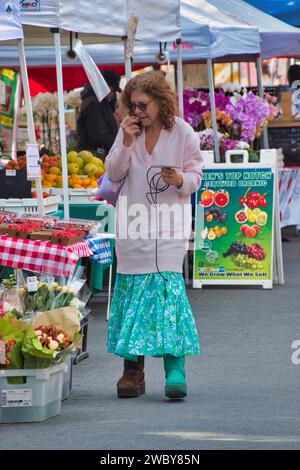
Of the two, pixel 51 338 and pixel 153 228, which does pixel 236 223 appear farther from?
pixel 51 338

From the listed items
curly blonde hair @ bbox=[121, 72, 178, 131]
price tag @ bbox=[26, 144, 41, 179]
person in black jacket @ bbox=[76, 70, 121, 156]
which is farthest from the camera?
person in black jacket @ bbox=[76, 70, 121, 156]

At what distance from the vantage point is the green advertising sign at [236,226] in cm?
1231

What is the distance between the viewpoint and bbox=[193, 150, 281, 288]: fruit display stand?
1230 centimetres

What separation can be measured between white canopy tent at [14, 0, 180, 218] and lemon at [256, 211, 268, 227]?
83.4 inches

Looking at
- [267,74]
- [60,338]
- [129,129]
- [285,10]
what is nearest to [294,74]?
[285,10]

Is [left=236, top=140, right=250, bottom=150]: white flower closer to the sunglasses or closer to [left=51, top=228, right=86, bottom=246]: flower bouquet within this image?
[left=51, top=228, right=86, bottom=246]: flower bouquet

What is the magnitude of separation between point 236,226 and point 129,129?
5.60 metres

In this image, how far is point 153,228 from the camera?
278 inches

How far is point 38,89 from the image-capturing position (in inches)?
768

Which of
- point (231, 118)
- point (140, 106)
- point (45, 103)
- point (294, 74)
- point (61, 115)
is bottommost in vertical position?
point (140, 106)

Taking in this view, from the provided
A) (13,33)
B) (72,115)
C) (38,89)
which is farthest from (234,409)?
(72,115)

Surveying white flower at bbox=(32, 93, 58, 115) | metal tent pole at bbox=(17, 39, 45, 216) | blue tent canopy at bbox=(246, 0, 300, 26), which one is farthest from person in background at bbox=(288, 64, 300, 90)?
metal tent pole at bbox=(17, 39, 45, 216)

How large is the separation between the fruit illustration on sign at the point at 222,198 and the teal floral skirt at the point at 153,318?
5.31 m

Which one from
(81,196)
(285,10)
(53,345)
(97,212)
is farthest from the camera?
(285,10)
